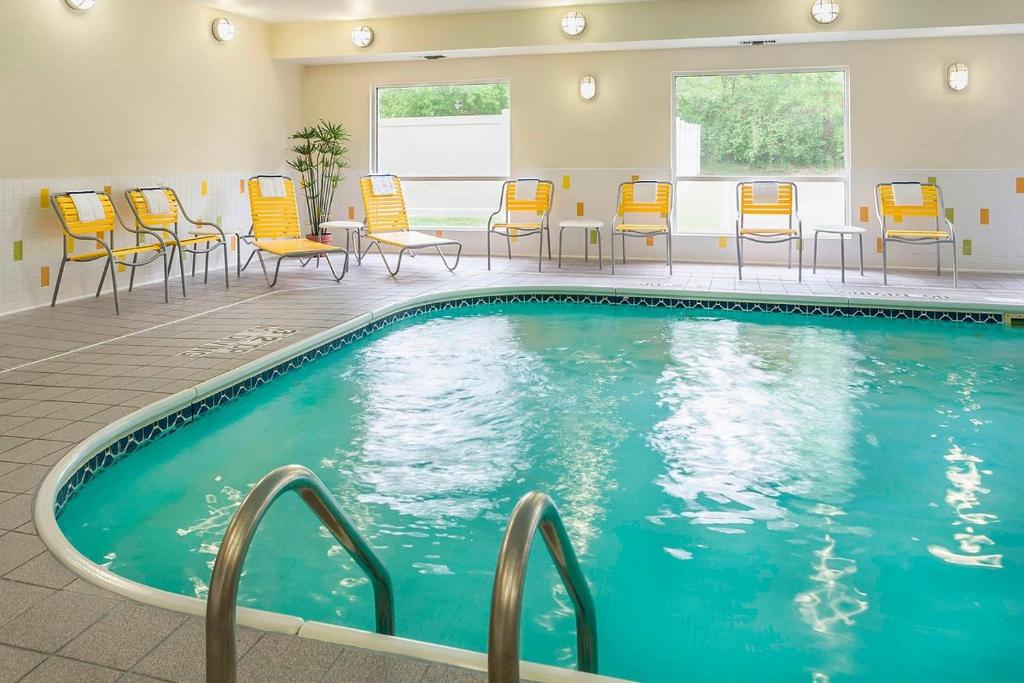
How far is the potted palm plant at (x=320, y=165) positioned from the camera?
8.78 metres

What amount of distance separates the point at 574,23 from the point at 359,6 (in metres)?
2.06

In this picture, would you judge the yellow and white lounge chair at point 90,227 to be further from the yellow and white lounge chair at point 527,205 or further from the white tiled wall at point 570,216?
the yellow and white lounge chair at point 527,205

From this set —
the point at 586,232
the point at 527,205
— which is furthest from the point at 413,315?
the point at 586,232

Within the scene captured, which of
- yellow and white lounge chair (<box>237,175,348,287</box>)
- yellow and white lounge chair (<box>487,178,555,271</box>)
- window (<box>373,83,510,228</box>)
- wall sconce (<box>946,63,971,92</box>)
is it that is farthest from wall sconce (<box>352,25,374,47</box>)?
wall sconce (<box>946,63,971,92</box>)

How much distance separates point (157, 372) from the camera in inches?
158

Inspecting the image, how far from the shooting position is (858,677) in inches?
75.5

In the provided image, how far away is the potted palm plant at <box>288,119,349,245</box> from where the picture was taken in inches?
346

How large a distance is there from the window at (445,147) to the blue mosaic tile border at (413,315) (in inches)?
115

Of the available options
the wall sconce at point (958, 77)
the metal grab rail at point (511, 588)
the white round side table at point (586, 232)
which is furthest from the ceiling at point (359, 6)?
the metal grab rail at point (511, 588)

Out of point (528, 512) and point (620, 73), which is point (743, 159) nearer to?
point (620, 73)

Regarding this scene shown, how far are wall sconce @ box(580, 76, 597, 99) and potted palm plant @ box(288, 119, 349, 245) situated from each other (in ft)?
8.55

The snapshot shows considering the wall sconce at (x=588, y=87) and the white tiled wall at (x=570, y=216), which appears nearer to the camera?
the white tiled wall at (x=570, y=216)

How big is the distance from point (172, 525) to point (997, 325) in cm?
546

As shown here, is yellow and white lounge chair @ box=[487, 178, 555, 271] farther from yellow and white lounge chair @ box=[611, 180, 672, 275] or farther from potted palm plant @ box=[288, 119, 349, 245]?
potted palm plant @ box=[288, 119, 349, 245]
